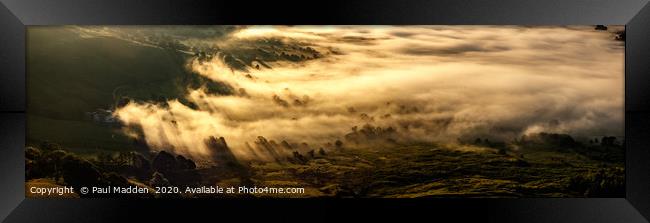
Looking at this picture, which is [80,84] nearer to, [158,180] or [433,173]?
[158,180]

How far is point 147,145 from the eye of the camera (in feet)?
18.4

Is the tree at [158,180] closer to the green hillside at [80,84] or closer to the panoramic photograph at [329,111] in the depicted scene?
the panoramic photograph at [329,111]

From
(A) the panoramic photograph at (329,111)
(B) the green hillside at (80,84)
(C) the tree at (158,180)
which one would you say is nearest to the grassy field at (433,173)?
(A) the panoramic photograph at (329,111)

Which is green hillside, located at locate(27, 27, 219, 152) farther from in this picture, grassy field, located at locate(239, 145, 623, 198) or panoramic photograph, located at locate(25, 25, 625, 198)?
grassy field, located at locate(239, 145, 623, 198)

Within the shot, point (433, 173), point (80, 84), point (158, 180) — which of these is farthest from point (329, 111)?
point (80, 84)

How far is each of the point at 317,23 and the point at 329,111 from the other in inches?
25.5

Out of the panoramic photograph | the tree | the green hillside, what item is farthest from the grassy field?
the green hillside

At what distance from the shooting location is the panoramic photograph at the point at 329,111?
5.60 m

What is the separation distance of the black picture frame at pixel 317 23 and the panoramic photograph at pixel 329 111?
0.07 meters

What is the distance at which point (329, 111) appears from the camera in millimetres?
5602

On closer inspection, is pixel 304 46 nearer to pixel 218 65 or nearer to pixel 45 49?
pixel 218 65

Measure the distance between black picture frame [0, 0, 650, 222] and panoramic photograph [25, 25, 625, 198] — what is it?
68 mm

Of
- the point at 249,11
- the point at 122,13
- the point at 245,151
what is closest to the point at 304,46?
the point at 249,11

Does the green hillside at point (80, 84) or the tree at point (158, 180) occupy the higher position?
the green hillside at point (80, 84)
